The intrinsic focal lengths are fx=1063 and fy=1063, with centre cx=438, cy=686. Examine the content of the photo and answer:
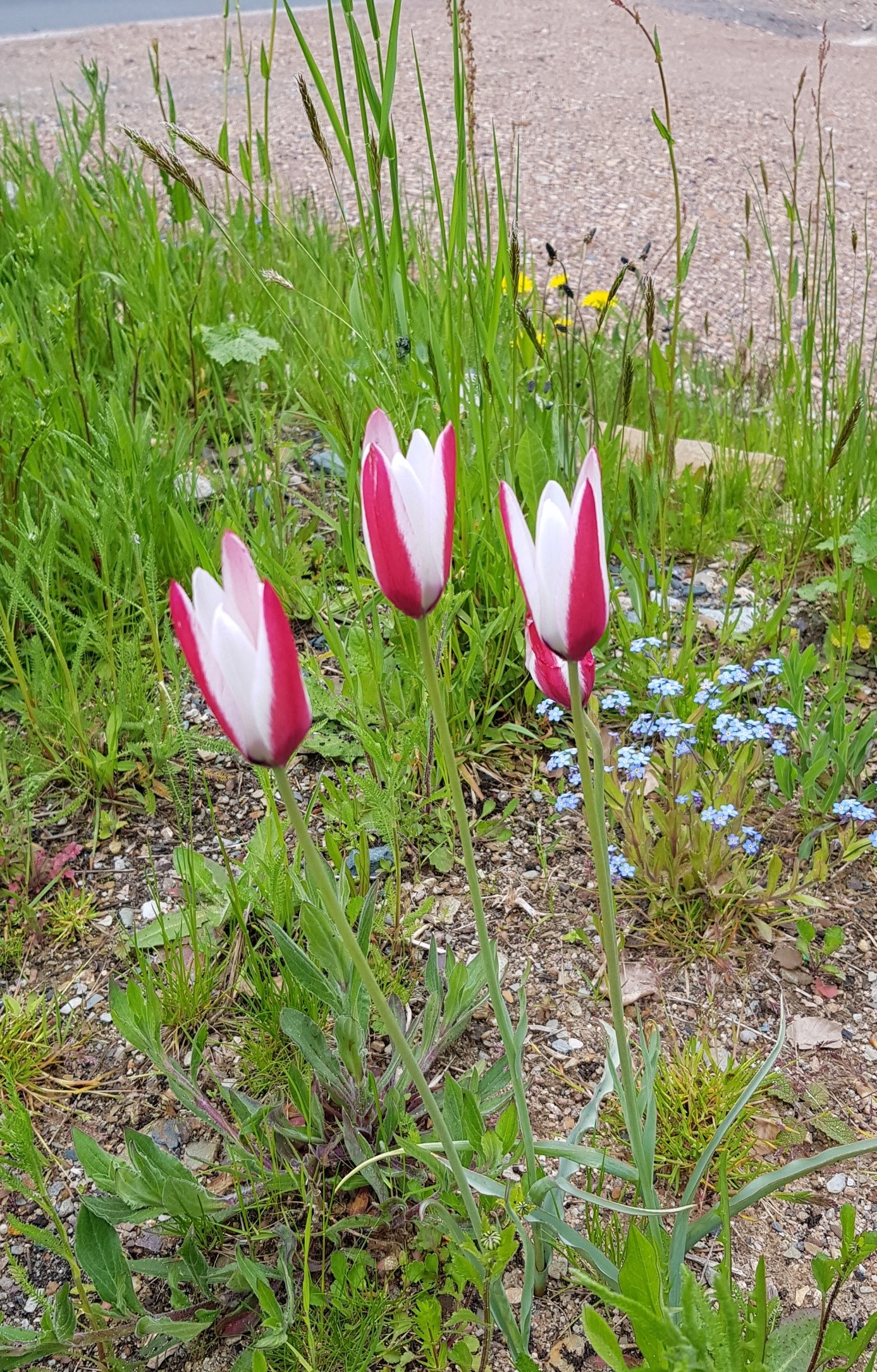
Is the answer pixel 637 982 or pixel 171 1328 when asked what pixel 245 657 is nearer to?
pixel 171 1328

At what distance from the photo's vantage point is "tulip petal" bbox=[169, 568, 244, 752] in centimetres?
79

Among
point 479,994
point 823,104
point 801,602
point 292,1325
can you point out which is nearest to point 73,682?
point 479,994

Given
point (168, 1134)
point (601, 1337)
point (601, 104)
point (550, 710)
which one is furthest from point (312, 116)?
point (601, 104)

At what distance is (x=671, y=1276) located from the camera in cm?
120

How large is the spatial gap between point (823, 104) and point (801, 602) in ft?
20.6

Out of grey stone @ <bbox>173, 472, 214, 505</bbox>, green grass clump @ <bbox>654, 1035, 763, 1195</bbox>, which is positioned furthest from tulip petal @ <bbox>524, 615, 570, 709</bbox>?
grey stone @ <bbox>173, 472, 214, 505</bbox>

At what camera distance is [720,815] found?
1.77 m

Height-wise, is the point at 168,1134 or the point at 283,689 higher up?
the point at 283,689

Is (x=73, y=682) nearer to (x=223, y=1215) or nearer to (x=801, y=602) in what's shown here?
(x=223, y=1215)

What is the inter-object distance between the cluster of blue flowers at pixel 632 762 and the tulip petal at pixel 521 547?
3.39 ft

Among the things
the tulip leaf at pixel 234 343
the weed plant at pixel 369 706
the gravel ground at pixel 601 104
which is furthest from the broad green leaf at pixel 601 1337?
the gravel ground at pixel 601 104

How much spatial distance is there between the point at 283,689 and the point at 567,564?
258 mm

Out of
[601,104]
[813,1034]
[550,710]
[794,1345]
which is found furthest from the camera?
[601,104]

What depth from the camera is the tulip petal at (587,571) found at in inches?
33.7
